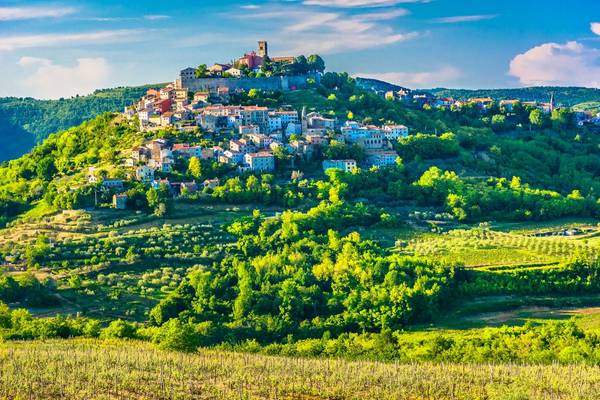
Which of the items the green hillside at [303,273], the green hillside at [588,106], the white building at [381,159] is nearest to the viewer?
the green hillside at [303,273]

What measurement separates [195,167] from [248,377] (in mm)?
30971

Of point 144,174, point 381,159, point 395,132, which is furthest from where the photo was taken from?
point 395,132

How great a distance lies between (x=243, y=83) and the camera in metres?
75.1

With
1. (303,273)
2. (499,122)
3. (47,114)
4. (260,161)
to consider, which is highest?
(47,114)

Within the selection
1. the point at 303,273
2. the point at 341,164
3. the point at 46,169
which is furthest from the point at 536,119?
the point at 303,273

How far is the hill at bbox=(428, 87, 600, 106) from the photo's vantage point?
469 feet

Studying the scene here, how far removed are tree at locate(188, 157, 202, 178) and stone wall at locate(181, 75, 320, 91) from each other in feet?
59.8

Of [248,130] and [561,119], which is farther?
[561,119]

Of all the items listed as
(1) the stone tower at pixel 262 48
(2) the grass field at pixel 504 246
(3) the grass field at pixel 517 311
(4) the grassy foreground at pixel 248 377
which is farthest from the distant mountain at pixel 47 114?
(4) the grassy foreground at pixel 248 377

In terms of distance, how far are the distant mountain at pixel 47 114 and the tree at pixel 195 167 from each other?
47.2 meters

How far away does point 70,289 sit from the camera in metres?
40.9

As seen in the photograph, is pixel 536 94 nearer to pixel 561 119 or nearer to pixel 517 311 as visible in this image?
pixel 561 119

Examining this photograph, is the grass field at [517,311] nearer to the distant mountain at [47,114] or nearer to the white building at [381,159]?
the white building at [381,159]

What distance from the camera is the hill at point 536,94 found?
469ft
